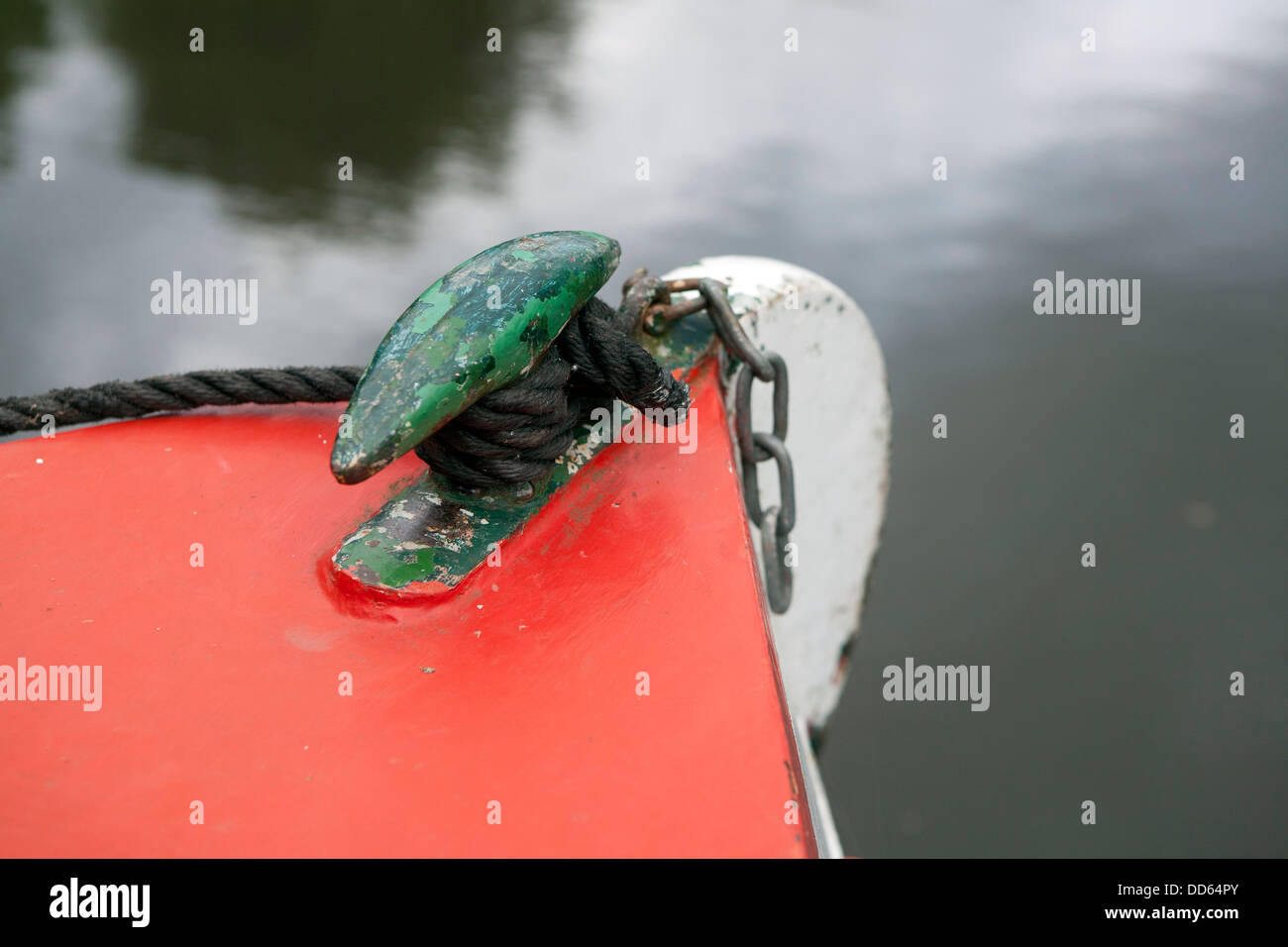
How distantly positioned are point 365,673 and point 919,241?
125 inches

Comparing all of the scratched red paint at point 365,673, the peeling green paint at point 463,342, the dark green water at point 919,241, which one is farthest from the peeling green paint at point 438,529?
the dark green water at point 919,241

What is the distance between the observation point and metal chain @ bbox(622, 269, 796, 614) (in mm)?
1345

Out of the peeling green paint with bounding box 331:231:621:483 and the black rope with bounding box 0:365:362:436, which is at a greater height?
the peeling green paint with bounding box 331:231:621:483

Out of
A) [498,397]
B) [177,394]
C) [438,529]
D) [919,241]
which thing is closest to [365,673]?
[438,529]

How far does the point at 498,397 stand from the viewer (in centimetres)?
102

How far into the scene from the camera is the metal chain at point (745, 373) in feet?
4.41

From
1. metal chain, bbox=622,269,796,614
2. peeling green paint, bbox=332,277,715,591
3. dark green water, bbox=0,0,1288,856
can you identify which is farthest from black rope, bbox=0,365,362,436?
dark green water, bbox=0,0,1288,856

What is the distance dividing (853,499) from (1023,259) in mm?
1965

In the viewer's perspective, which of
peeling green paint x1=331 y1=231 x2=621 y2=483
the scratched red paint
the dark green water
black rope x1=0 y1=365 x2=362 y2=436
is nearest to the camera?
the scratched red paint

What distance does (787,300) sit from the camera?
5.08 feet

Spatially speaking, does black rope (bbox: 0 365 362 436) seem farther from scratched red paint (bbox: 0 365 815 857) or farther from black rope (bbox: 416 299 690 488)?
black rope (bbox: 416 299 690 488)

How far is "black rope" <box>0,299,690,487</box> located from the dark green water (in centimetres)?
83
